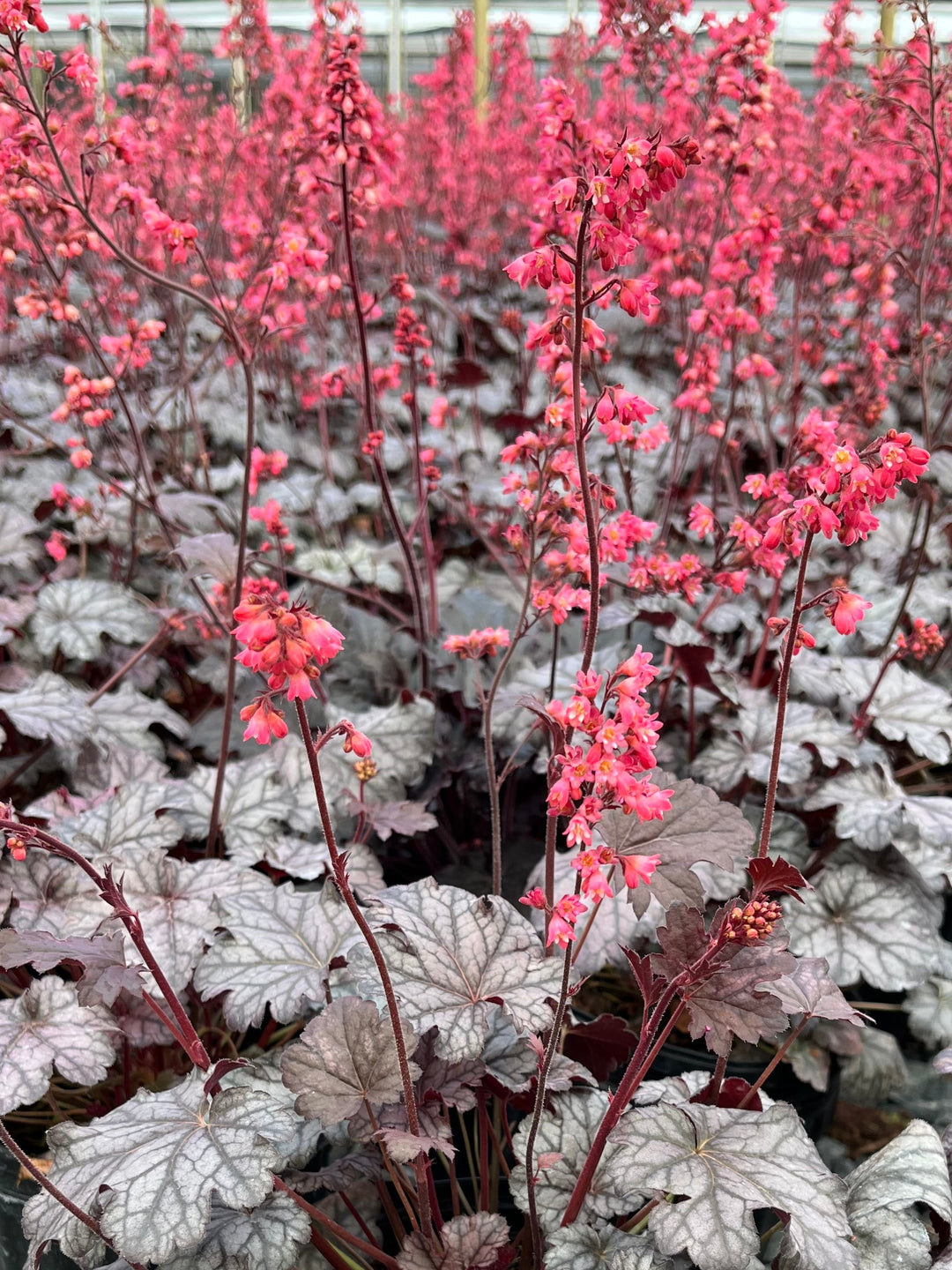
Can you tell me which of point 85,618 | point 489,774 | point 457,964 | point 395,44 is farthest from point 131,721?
point 395,44

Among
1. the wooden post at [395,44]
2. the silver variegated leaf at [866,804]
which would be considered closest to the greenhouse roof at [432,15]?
the wooden post at [395,44]

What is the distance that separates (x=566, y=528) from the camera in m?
1.57

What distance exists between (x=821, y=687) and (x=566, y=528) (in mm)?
906

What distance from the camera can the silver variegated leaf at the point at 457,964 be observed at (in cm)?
123

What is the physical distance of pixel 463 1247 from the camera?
46.7 inches

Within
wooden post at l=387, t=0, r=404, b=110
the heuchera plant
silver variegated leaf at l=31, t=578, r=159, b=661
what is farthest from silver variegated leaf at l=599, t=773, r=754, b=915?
wooden post at l=387, t=0, r=404, b=110

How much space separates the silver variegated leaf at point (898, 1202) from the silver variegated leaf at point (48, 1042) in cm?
106

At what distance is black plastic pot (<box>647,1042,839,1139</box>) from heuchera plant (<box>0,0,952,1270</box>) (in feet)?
0.03

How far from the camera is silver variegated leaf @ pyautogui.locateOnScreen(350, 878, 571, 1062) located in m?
1.23

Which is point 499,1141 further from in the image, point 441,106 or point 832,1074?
point 441,106

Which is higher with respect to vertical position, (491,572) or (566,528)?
(566,528)

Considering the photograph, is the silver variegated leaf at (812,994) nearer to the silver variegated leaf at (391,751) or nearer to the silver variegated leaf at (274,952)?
the silver variegated leaf at (274,952)

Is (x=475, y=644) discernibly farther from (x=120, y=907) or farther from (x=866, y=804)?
(x=866, y=804)

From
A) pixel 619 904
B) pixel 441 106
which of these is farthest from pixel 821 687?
pixel 441 106
